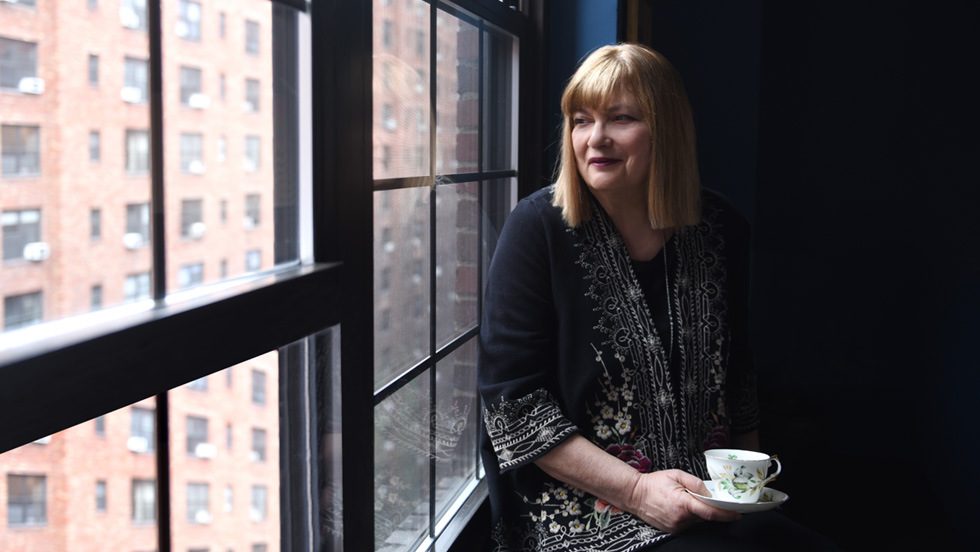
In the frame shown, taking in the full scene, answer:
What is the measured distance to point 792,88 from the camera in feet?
12.4

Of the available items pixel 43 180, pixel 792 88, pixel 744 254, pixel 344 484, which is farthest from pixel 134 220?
pixel 792 88

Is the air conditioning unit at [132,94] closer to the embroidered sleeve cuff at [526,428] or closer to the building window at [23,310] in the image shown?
the building window at [23,310]

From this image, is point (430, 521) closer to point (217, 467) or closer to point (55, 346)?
point (217, 467)

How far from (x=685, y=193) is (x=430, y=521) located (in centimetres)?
83

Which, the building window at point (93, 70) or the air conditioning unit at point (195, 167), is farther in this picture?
the air conditioning unit at point (195, 167)

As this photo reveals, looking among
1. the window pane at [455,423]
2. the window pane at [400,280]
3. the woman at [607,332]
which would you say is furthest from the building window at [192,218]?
the window pane at [455,423]

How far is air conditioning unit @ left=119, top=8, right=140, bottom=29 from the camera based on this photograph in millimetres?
676

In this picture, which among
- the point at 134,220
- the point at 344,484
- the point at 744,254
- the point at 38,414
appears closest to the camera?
the point at 38,414

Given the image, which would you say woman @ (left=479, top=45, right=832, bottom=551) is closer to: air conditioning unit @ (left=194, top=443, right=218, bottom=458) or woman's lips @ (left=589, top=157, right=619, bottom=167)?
woman's lips @ (left=589, top=157, right=619, bottom=167)

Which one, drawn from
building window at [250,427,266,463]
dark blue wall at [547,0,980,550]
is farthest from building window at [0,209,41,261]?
dark blue wall at [547,0,980,550]

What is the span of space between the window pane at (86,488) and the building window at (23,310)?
9cm

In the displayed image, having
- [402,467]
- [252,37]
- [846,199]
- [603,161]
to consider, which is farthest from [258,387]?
[846,199]

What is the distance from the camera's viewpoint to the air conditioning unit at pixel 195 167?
0.79 meters

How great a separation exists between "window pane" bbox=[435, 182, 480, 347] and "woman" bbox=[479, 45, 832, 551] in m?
0.14
